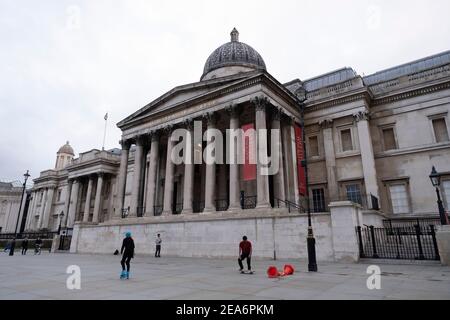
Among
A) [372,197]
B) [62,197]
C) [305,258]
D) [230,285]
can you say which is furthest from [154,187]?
[62,197]

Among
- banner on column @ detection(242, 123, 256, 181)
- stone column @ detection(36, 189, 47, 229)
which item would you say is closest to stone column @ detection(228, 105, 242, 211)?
banner on column @ detection(242, 123, 256, 181)

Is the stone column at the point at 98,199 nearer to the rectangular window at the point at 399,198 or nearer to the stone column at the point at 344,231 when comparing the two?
the stone column at the point at 344,231

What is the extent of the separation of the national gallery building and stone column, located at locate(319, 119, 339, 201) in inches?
3.3

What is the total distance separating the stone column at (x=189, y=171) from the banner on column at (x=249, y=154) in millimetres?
5006

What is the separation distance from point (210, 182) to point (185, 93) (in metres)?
9.05

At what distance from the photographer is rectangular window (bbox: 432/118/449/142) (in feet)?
73.3

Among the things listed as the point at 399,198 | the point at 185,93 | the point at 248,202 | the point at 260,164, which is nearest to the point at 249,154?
the point at 260,164

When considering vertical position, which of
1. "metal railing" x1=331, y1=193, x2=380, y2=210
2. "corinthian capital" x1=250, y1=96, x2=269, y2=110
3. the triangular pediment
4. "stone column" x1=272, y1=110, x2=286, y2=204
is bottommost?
"metal railing" x1=331, y1=193, x2=380, y2=210

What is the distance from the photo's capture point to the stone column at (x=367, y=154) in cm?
2259

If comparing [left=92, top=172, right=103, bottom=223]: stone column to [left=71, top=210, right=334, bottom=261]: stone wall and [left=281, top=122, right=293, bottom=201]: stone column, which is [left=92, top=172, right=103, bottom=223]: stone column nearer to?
[left=71, top=210, right=334, bottom=261]: stone wall

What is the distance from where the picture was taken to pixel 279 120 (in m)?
23.5

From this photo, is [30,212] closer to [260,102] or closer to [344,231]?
[260,102]

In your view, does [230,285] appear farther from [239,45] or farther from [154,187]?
[239,45]

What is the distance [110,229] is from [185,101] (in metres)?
13.2
